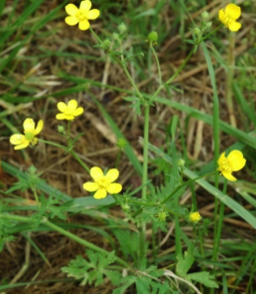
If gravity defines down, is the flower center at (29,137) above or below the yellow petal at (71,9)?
below

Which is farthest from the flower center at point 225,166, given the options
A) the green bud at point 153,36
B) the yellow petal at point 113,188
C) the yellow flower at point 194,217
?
the green bud at point 153,36

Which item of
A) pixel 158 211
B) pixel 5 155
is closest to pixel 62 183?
pixel 5 155

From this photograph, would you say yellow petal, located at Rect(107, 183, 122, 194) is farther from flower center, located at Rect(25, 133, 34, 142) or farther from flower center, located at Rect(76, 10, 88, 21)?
flower center, located at Rect(76, 10, 88, 21)

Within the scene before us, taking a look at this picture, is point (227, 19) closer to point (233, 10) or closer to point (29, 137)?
point (233, 10)

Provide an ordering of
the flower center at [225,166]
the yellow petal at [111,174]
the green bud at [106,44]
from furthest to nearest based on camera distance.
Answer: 1. the green bud at [106,44]
2. the yellow petal at [111,174]
3. the flower center at [225,166]

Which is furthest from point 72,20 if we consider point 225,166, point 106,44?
point 225,166

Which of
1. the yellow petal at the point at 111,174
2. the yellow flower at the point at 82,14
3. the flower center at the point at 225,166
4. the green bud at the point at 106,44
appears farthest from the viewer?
the yellow flower at the point at 82,14

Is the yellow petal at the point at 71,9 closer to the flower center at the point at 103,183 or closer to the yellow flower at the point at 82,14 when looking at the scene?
the yellow flower at the point at 82,14

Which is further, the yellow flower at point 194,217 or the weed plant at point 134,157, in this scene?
the weed plant at point 134,157

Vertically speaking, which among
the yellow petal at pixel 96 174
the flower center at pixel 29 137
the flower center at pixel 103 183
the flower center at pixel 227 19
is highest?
the flower center at pixel 227 19

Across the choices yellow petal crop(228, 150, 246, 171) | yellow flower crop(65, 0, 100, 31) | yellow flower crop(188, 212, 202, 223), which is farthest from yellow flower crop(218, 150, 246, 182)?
yellow flower crop(65, 0, 100, 31)

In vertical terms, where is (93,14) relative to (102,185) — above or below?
above
